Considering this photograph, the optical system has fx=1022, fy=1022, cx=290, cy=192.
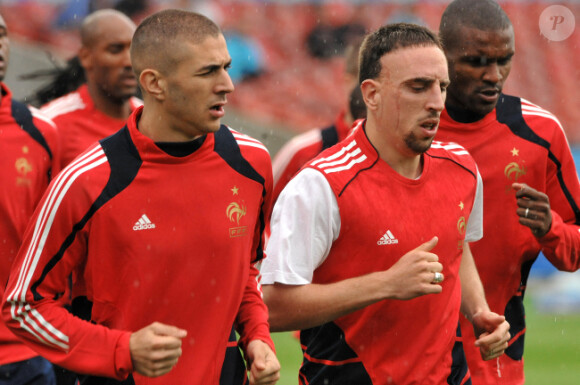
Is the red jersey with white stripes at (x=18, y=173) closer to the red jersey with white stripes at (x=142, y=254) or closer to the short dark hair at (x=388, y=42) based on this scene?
the red jersey with white stripes at (x=142, y=254)

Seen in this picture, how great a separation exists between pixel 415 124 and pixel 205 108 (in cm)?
87

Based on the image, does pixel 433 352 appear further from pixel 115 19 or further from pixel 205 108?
pixel 115 19

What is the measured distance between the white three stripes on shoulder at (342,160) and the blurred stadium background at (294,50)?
12.6 meters

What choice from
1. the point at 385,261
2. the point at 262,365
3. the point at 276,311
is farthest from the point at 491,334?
the point at 262,365

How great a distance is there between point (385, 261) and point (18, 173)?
2150 mm

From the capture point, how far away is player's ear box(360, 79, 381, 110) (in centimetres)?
425

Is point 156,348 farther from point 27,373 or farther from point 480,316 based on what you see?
point 27,373

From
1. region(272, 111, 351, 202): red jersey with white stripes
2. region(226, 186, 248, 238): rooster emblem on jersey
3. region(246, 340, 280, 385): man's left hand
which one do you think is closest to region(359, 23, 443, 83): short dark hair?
region(226, 186, 248, 238): rooster emblem on jersey

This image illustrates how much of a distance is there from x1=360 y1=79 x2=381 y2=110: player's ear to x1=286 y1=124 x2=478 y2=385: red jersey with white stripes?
142 mm

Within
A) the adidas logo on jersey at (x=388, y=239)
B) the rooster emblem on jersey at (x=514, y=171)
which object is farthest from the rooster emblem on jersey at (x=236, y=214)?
the rooster emblem on jersey at (x=514, y=171)

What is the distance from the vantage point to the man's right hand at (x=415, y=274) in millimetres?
3732

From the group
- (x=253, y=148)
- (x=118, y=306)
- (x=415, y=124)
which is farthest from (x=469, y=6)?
(x=118, y=306)

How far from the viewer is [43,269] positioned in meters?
A: 3.66

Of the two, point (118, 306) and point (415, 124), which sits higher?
point (415, 124)
